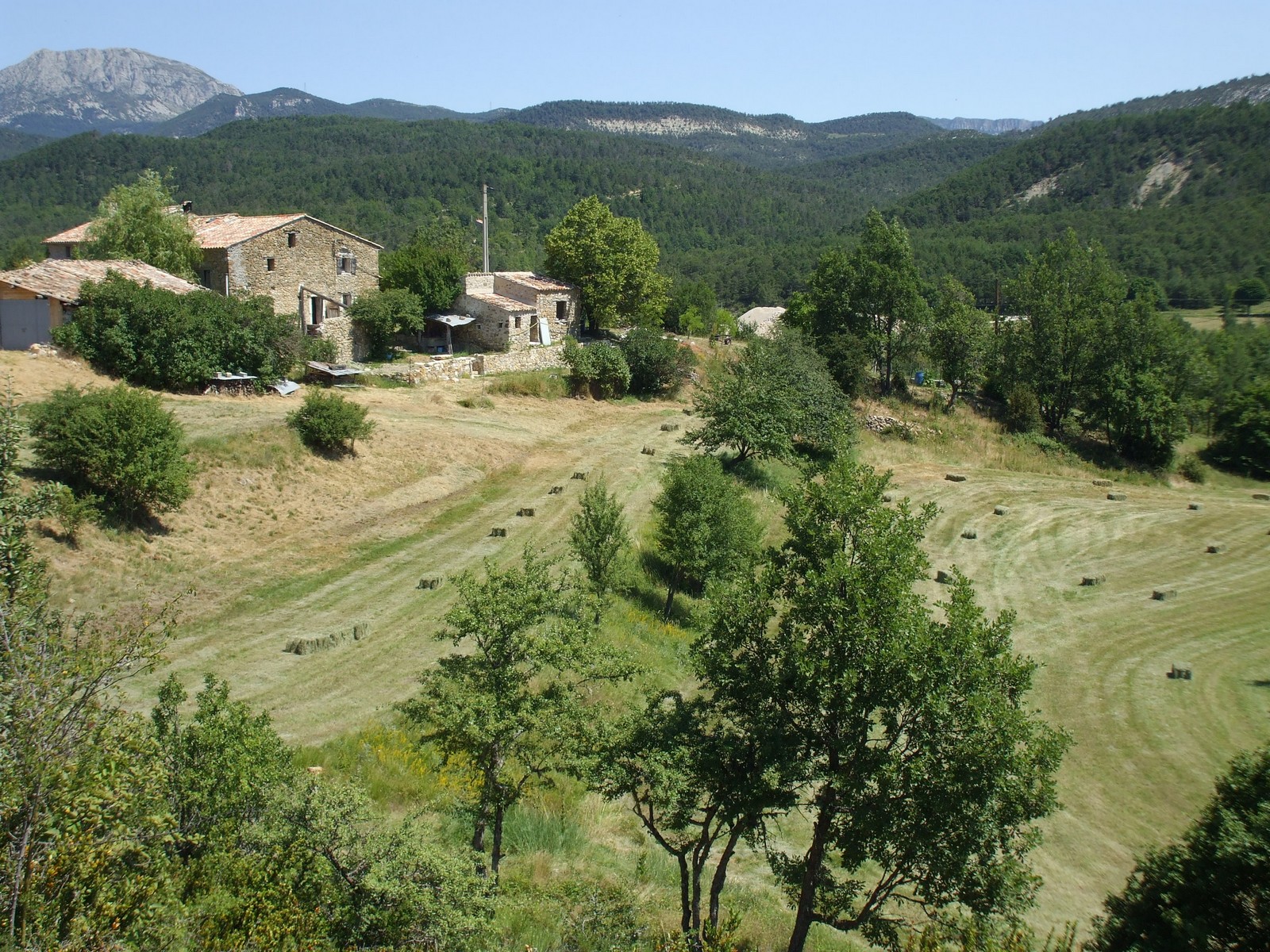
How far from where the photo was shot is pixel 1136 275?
320ft

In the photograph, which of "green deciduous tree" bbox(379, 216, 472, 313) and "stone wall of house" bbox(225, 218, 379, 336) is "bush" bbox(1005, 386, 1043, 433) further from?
"stone wall of house" bbox(225, 218, 379, 336)

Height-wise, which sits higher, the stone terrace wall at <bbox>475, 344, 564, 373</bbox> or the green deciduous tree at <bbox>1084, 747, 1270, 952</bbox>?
the stone terrace wall at <bbox>475, 344, 564, 373</bbox>

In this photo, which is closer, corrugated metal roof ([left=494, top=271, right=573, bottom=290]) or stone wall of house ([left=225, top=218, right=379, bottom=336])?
stone wall of house ([left=225, top=218, right=379, bottom=336])

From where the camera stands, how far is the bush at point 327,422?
92.2 feet

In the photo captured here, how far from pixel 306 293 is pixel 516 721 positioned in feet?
122

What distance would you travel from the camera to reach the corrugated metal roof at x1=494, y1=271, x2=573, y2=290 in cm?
4803

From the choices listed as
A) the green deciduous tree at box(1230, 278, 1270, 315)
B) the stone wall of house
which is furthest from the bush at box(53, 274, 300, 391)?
the green deciduous tree at box(1230, 278, 1270, 315)

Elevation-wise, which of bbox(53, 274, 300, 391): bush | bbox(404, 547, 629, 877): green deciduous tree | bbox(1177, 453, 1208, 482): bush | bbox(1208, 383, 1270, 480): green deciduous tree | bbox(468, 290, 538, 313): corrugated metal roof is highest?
bbox(468, 290, 538, 313): corrugated metal roof

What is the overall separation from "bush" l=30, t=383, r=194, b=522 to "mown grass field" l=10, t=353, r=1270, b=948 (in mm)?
1049

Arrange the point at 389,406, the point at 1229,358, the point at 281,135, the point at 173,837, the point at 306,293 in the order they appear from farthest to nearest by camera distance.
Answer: the point at 281,135 → the point at 1229,358 → the point at 306,293 → the point at 389,406 → the point at 173,837

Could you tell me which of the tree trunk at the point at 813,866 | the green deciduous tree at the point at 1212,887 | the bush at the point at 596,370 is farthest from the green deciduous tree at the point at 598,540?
the bush at the point at 596,370

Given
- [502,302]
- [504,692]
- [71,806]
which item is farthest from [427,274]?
[71,806]

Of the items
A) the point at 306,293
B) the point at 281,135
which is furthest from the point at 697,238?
the point at 306,293

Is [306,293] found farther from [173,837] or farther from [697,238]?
[697,238]
